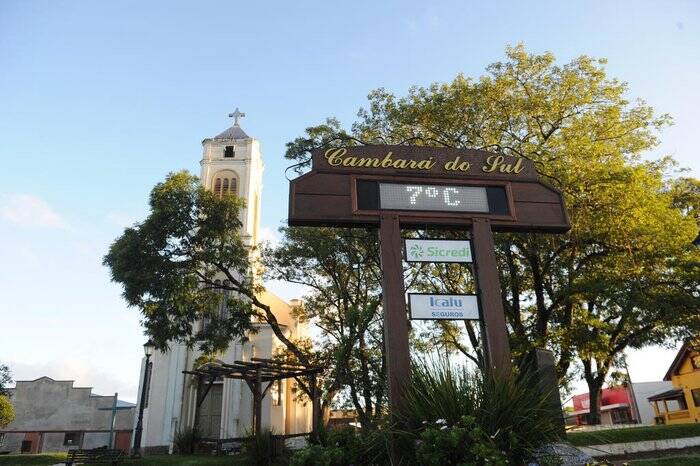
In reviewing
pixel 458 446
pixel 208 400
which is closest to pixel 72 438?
pixel 208 400

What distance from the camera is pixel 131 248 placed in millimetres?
18453

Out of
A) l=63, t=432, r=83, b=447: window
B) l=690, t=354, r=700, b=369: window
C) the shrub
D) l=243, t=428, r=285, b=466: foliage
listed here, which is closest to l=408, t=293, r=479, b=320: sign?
the shrub

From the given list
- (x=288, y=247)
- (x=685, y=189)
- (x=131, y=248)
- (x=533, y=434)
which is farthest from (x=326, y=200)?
(x=685, y=189)

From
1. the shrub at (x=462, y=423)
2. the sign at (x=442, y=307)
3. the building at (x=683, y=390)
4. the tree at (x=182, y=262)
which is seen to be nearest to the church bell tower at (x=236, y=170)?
the tree at (x=182, y=262)

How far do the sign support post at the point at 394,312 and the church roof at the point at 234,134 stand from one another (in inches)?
1223

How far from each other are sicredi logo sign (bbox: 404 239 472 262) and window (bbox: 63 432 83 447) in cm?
4038

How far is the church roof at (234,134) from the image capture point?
123 ft

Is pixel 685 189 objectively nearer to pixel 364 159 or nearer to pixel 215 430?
pixel 364 159

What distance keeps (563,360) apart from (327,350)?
10648mm

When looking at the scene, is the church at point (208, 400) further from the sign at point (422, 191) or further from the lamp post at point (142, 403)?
the sign at point (422, 191)

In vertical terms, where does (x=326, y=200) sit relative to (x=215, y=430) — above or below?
above

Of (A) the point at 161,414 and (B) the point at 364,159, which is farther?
(A) the point at 161,414

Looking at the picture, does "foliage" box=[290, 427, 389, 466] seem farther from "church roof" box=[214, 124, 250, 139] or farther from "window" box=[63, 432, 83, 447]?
"window" box=[63, 432, 83, 447]

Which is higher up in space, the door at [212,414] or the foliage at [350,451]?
the door at [212,414]
